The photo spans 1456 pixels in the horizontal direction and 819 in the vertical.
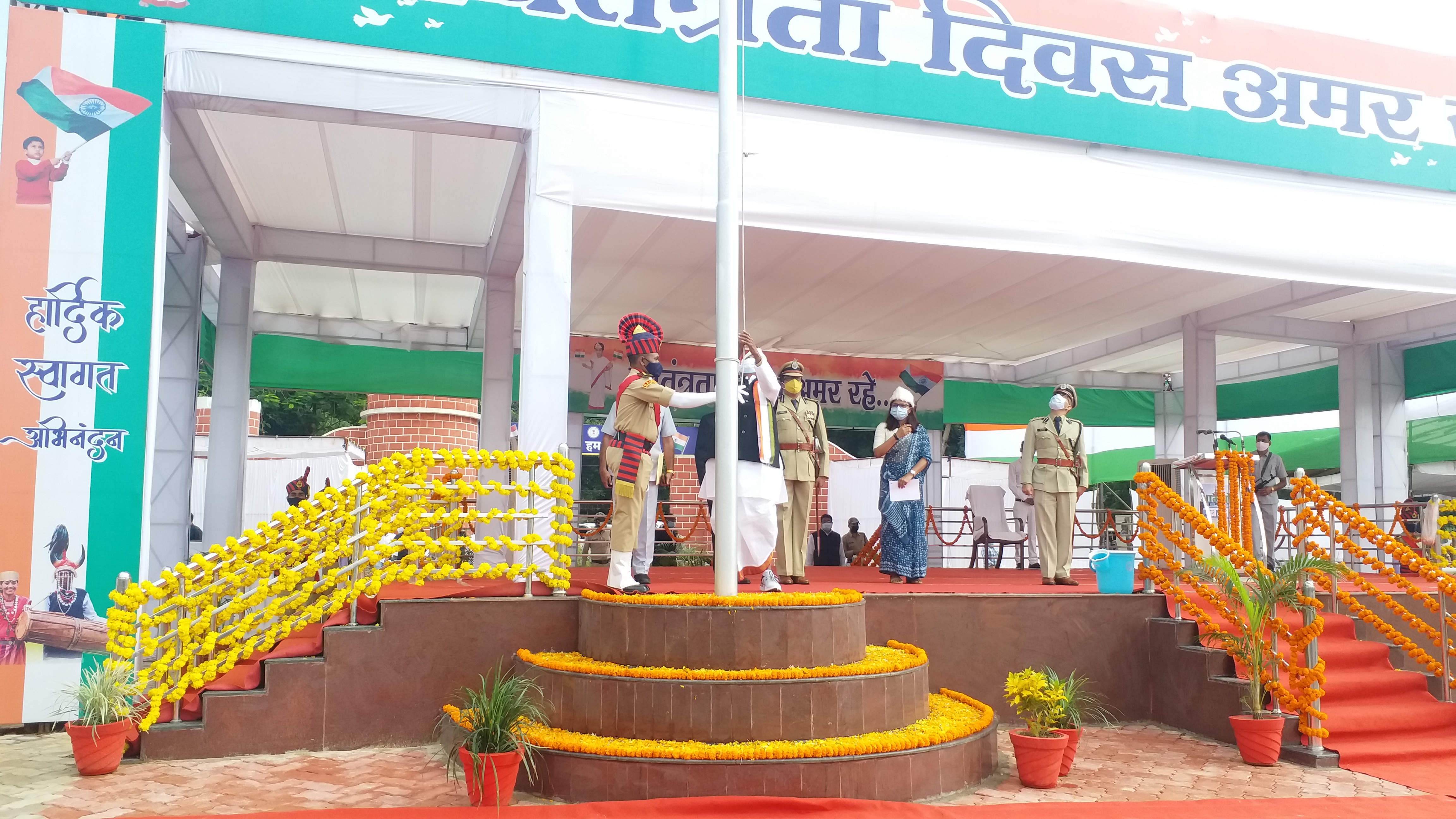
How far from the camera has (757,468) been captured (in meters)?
6.47

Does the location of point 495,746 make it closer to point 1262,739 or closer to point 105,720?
point 105,720

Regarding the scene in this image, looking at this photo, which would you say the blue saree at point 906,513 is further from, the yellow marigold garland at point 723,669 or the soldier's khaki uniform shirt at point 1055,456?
the yellow marigold garland at point 723,669

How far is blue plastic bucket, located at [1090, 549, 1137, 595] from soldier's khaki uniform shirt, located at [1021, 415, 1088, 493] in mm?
691

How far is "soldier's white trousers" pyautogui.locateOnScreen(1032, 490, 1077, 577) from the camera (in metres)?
7.68

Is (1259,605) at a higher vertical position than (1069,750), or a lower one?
higher

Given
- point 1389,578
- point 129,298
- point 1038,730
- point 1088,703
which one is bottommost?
point 1088,703

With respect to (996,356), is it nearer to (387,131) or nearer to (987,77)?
(987,77)

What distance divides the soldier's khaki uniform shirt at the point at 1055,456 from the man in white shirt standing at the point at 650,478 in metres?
2.65

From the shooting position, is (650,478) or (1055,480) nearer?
(650,478)

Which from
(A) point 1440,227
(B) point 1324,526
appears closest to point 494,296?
(B) point 1324,526

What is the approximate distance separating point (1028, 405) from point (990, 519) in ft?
13.2

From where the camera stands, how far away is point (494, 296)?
10.1 m

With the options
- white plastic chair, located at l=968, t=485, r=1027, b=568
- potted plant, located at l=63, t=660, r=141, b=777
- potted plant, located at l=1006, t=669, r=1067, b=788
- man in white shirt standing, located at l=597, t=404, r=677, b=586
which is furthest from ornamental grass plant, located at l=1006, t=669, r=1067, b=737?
white plastic chair, located at l=968, t=485, r=1027, b=568

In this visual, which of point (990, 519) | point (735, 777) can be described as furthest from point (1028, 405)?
point (735, 777)
